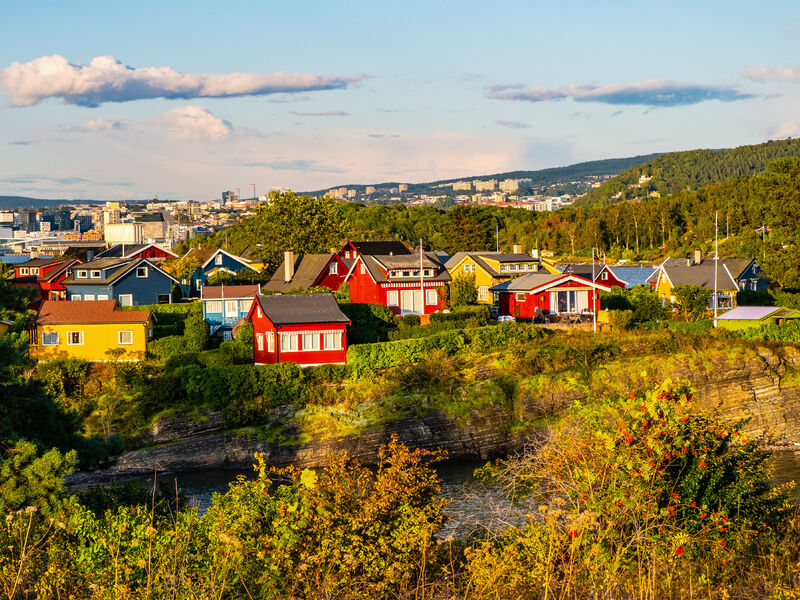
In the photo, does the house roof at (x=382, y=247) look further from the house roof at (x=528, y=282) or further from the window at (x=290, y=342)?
the window at (x=290, y=342)

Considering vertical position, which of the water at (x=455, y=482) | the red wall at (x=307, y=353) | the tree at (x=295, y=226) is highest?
the tree at (x=295, y=226)

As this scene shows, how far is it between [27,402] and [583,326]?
2909 cm

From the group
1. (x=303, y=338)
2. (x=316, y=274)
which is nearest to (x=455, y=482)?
(x=303, y=338)

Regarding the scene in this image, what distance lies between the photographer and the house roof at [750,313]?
145ft

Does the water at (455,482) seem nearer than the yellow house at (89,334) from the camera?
Yes

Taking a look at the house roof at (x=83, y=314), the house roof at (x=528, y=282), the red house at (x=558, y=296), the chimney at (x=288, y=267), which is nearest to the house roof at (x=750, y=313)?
Result: the red house at (x=558, y=296)

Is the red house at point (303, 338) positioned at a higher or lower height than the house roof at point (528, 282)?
lower

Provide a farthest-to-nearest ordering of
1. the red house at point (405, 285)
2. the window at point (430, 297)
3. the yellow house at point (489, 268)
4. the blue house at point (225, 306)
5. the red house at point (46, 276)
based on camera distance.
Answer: the red house at point (46, 276)
the yellow house at point (489, 268)
the window at point (430, 297)
the red house at point (405, 285)
the blue house at point (225, 306)

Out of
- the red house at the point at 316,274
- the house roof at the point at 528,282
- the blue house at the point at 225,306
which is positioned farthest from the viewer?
the red house at the point at 316,274

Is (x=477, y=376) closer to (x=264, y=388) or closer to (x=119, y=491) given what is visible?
(x=264, y=388)

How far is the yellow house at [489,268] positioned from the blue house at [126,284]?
62.1 ft

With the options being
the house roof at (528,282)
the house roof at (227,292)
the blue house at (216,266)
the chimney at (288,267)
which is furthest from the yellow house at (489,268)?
the house roof at (227,292)

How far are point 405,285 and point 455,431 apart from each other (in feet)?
58.7

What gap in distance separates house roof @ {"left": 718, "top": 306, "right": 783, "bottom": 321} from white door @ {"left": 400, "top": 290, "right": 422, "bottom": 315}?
1588 cm
